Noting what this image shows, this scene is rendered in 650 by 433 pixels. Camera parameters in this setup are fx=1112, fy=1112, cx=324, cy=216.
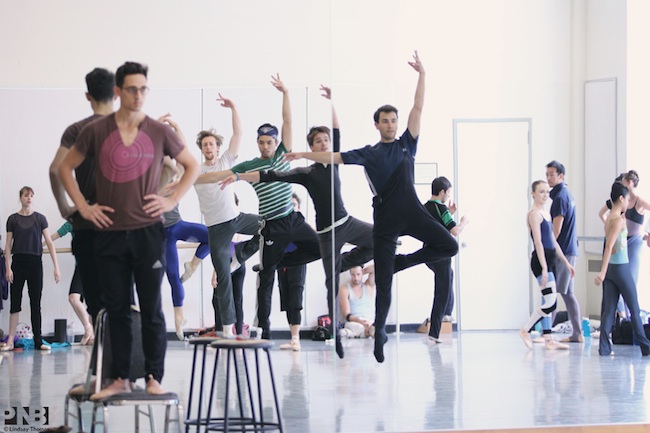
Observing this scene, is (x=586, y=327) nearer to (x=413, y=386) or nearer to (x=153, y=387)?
(x=413, y=386)

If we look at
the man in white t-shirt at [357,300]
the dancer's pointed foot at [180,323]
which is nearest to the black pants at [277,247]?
the man in white t-shirt at [357,300]

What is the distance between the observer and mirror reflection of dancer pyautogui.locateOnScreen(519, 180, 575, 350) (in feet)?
22.5

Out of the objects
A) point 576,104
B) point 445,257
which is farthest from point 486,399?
point 576,104

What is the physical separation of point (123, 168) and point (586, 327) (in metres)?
3.88

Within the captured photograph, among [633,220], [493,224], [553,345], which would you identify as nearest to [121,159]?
[493,224]

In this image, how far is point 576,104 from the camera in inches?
269

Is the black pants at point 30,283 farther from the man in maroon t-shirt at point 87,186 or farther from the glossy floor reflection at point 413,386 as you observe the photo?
the man in maroon t-shirt at point 87,186

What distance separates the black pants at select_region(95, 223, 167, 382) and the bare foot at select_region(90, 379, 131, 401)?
0.11ft

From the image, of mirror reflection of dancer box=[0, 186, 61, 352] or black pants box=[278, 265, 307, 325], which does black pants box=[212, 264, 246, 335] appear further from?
mirror reflection of dancer box=[0, 186, 61, 352]

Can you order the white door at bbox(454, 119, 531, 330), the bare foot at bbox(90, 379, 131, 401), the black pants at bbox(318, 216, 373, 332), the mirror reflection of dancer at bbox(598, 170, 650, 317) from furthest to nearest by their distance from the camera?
the mirror reflection of dancer at bbox(598, 170, 650, 317)
the white door at bbox(454, 119, 531, 330)
the black pants at bbox(318, 216, 373, 332)
the bare foot at bbox(90, 379, 131, 401)

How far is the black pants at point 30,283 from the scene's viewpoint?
637cm

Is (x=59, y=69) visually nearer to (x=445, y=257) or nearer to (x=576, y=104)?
(x=445, y=257)

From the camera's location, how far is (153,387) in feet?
16.2

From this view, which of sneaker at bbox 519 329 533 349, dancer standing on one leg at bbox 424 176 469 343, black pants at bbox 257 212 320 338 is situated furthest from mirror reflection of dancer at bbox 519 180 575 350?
black pants at bbox 257 212 320 338
